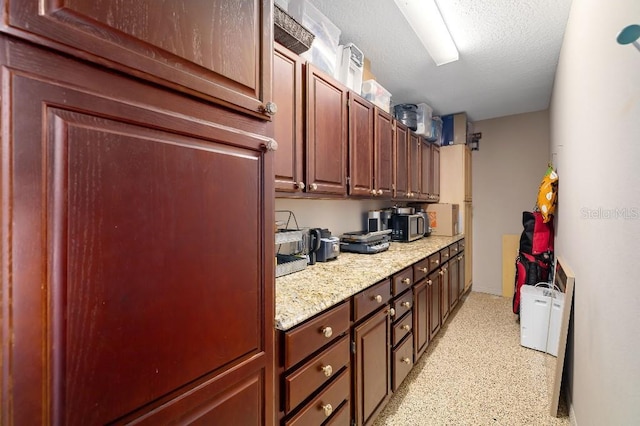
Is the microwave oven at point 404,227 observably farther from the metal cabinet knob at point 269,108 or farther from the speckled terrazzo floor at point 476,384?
the metal cabinet knob at point 269,108

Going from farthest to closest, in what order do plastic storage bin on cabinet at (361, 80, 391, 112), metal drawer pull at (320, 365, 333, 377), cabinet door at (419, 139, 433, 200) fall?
1. cabinet door at (419, 139, 433, 200)
2. plastic storage bin on cabinet at (361, 80, 391, 112)
3. metal drawer pull at (320, 365, 333, 377)

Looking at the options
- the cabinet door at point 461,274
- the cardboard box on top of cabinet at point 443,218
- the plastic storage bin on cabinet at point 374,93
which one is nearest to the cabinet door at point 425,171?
the cardboard box on top of cabinet at point 443,218

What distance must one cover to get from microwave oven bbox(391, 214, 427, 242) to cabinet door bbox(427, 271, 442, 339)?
1.71ft

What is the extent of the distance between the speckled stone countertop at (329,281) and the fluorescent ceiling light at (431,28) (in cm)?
158

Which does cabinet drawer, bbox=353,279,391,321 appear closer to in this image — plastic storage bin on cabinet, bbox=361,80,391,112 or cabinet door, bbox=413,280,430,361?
cabinet door, bbox=413,280,430,361

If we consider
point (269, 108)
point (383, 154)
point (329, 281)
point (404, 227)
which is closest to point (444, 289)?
point (404, 227)

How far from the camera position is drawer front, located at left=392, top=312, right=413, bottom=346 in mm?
1793

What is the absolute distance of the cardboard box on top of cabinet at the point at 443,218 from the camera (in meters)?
3.43

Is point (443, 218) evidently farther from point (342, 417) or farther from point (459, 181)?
point (342, 417)

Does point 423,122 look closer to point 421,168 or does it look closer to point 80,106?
point 421,168

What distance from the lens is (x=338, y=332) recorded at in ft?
4.18

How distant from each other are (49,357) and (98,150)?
1.18 ft

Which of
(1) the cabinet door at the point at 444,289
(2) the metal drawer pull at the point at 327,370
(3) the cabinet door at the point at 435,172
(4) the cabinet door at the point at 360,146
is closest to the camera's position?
(2) the metal drawer pull at the point at 327,370

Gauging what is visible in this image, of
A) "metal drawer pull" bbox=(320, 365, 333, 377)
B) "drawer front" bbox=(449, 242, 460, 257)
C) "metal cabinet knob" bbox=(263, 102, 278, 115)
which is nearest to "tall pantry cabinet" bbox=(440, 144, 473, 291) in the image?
"drawer front" bbox=(449, 242, 460, 257)
